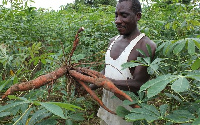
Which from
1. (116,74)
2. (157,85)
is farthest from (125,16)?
(157,85)

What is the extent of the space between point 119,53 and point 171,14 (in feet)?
4.74

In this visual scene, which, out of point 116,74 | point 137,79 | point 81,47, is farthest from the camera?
point 81,47

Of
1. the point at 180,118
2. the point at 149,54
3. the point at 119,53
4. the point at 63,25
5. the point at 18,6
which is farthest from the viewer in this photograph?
the point at 63,25

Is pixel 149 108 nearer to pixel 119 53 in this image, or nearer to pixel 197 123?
pixel 197 123

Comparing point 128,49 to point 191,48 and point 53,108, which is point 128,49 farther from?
point 53,108

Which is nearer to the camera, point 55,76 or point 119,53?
point 55,76

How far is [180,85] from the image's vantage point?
23.7 inches

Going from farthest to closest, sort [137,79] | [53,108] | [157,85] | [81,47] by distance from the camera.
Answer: [81,47]
[137,79]
[157,85]
[53,108]

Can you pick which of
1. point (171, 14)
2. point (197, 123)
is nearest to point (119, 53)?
point (197, 123)

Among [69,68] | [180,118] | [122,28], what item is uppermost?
[122,28]

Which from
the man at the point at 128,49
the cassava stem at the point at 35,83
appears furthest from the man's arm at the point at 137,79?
the cassava stem at the point at 35,83

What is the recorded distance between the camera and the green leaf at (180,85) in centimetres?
58

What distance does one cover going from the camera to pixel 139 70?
105 cm

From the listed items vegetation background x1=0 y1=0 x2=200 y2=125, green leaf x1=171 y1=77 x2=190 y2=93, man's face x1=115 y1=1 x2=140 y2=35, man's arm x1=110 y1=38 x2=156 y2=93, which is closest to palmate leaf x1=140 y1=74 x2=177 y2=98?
green leaf x1=171 y1=77 x2=190 y2=93
